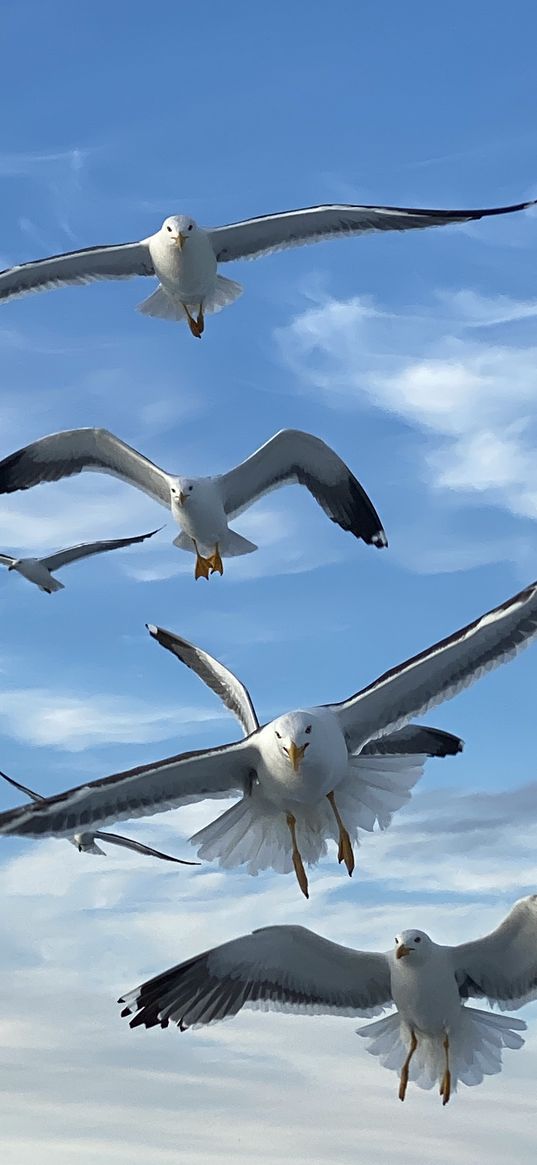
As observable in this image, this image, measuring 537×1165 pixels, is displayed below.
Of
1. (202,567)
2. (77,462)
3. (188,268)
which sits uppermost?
(188,268)

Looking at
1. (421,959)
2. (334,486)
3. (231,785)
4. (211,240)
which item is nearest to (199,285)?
(211,240)

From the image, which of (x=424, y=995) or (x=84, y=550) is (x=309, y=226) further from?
(x=424, y=995)

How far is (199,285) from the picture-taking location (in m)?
13.2

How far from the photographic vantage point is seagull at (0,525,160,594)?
16.0 meters

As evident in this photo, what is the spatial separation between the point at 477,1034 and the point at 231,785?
2318mm

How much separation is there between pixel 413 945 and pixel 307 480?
5430mm

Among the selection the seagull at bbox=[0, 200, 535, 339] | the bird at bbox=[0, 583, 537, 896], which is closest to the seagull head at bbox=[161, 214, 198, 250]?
the seagull at bbox=[0, 200, 535, 339]

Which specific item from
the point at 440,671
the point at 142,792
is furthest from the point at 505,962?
the point at 142,792

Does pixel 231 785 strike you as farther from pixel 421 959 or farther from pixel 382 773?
pixel 421 959

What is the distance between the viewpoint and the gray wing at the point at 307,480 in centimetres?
1322

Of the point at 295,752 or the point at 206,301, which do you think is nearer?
the point at 295,752

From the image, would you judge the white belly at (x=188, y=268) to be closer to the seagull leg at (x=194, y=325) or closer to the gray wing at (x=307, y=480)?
the seagull leg at (x=194, y=325)

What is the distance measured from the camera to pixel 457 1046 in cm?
955

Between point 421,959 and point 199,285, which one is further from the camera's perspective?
point 199,285
